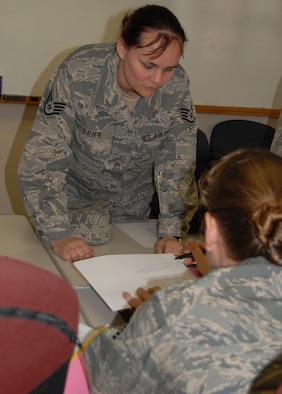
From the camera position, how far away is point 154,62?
1534 mm

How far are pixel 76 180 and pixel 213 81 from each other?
5.86 feet

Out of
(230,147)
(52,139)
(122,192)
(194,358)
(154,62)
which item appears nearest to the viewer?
(194,358)

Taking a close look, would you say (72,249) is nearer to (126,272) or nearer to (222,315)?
(126,272)

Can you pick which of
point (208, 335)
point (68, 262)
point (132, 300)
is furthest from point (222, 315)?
point (68, 262)

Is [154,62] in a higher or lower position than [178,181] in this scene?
higher

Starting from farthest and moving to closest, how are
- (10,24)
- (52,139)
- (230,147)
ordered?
1. (230,147)
2. (10,24)
3. (52,139)

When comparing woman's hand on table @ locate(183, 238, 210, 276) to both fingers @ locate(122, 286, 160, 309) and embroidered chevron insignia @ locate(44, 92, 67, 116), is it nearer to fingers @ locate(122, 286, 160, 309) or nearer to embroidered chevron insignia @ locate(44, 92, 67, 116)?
fingers @ locate(122, 286, 160, 309)

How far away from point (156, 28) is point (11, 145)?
1.86 meters

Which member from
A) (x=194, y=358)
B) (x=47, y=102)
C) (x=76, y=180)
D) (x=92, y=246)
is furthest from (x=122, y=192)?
(x=194, y=358)

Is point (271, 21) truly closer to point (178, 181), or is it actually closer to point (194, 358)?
point (178, 181)

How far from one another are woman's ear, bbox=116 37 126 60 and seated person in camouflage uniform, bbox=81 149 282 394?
2.53 ft

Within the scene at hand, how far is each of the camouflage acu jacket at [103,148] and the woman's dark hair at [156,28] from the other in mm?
173

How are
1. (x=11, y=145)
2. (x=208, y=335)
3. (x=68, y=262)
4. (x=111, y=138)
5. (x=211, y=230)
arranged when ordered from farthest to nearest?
(x=11, y=145) < (x=111, y=138) < (x=68, y=262) < (x=211, y=230) < (x=208, y=335)

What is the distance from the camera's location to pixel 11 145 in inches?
125
